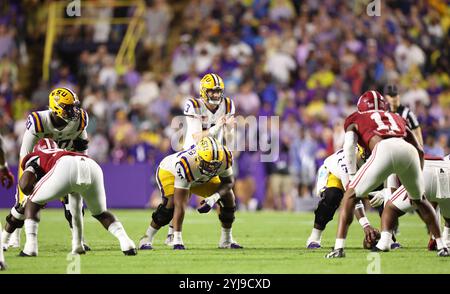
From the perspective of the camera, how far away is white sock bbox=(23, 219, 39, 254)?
10.4 meters

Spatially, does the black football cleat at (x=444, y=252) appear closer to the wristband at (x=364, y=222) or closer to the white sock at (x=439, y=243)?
the white sock at (x=439, y=243)

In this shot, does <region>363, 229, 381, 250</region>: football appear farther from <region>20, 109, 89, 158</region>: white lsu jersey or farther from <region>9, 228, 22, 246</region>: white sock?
<region>9, 228, 22, 246</region>: white sock

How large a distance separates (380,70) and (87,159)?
12.4 metres

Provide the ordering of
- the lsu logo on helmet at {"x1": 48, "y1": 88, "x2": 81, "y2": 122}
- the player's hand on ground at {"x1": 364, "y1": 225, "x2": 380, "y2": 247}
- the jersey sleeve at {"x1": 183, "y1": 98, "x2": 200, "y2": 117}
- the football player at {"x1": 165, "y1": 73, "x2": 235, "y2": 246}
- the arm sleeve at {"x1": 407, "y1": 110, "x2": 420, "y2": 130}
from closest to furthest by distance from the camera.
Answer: the player's hand on ground at {"x1": 364, "y1": 225, "x2": 380, "y2": 247} < the lsu logo on helmet at {"x1": 48, "y1": 88, "x2": 81, "y2": 122} < the football player at {"x1": 165, "y1": 73, "x2": 235, "y2": 246} < the jersey sleeve at {"x1": 183, "y1": 98, "x2": 200, "y2": 117} < the arm sleeve at {"x1": 407, "y1": 110, "x2": 420, "y2": 130}

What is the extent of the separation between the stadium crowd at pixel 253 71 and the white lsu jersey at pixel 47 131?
863 centimetres

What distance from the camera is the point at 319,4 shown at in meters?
23.2

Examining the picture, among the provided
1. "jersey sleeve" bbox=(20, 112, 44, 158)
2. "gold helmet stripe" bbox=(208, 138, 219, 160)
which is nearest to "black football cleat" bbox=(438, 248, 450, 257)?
"gold helmet stripe" bbox=(208, 138, 219, 160)

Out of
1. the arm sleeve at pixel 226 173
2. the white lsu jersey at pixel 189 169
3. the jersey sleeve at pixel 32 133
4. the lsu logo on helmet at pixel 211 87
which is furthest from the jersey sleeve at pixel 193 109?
the jersey sleeve at pixel 32 133

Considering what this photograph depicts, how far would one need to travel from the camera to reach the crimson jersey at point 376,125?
10.2 m

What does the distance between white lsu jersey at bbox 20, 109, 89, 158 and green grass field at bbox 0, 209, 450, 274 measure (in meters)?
1.32

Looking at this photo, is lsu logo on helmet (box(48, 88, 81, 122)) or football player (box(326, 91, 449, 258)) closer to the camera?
football player (box(326, 91, 449, 258))

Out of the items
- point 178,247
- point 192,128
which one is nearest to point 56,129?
point 192,128

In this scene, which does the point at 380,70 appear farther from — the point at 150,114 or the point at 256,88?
the point at 150,114
